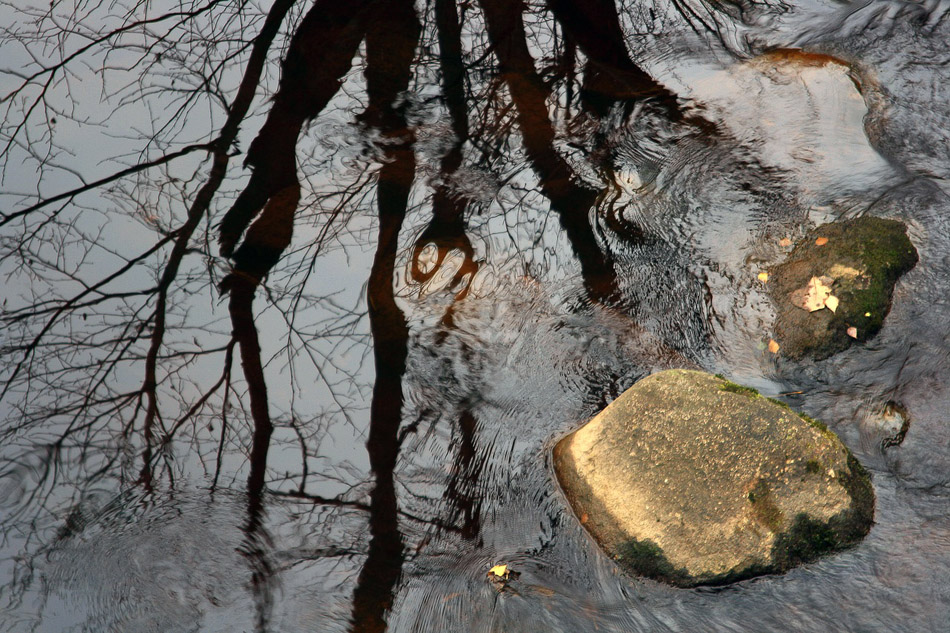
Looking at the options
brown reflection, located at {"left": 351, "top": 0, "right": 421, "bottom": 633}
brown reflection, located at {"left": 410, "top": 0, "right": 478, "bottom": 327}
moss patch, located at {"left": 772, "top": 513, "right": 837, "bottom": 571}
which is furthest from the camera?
brown reflection, located at {"left": 410, "top": 0, "right": 478, "bottom": 327}

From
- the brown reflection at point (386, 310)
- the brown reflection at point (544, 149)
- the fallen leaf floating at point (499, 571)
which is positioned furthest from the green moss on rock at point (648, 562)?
the brown reflection at point (544, 149)

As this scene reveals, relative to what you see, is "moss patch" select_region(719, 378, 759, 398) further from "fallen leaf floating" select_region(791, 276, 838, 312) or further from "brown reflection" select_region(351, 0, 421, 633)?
"brown reflection" select_region(351, 0, 421, 633)

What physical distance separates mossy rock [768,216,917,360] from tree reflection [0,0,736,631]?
3.80ft

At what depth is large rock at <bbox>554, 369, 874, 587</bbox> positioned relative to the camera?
353cm

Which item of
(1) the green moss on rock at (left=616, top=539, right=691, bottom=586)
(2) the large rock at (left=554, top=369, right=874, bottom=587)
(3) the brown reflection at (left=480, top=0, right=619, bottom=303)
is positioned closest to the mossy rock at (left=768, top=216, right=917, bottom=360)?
(2) the large rock at (left=554, top=369, right=874, bottom=587)

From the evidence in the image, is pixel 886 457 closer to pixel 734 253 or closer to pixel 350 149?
pixel 734 253

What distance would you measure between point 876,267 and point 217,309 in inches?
180

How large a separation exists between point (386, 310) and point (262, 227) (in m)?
1.35

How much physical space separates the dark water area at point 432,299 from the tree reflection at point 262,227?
0.03 meters

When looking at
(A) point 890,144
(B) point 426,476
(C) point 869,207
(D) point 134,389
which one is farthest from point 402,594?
(A) point 890,144

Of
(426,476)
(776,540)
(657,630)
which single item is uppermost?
(426,476)

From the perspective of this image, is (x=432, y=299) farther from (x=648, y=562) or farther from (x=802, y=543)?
(x=802, y=543)

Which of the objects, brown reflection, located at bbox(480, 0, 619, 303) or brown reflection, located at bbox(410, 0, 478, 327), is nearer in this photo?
brown reflection, located at bbox(480, 0, 619, 303)

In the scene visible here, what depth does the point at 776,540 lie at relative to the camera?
11.5 ft
